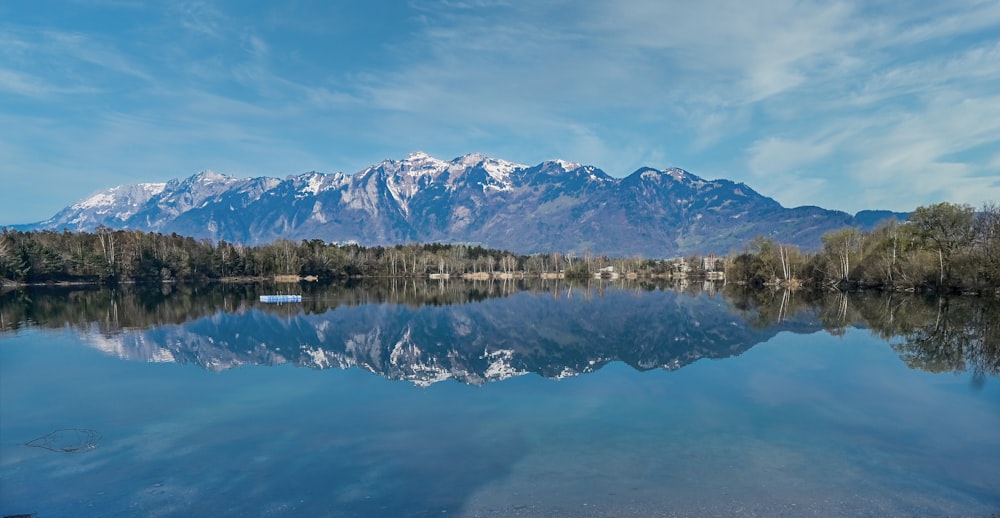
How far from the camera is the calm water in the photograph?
12.2 meters

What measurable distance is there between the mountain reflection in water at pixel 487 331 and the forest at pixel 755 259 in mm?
6724

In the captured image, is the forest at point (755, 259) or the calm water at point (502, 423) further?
the forest at point (755, 259)

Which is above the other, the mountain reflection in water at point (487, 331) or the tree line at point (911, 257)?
the tree line at point (911, 257)

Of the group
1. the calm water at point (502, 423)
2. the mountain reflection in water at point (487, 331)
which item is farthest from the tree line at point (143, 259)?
the calm water at point (502, 423)

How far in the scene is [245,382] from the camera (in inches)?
1019

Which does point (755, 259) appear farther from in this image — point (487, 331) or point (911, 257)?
point (487, 331)

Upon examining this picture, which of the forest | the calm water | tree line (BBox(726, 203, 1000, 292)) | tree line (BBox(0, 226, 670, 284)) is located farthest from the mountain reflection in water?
tree line (BBox(0, 226, 670, 284))

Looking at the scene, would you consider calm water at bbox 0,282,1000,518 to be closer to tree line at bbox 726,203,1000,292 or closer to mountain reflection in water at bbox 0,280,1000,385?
mountain reflection in water at bbox 0,280,1000,385

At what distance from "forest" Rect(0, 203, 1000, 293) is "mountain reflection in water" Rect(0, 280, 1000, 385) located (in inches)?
265

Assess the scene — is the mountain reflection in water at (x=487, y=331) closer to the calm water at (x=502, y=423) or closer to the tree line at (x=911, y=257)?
the calm water at (x=502, y=423)

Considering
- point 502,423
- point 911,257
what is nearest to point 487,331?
point 502,423

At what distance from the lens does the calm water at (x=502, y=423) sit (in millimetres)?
12250

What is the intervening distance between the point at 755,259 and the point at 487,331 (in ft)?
322

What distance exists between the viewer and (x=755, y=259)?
122562mm
